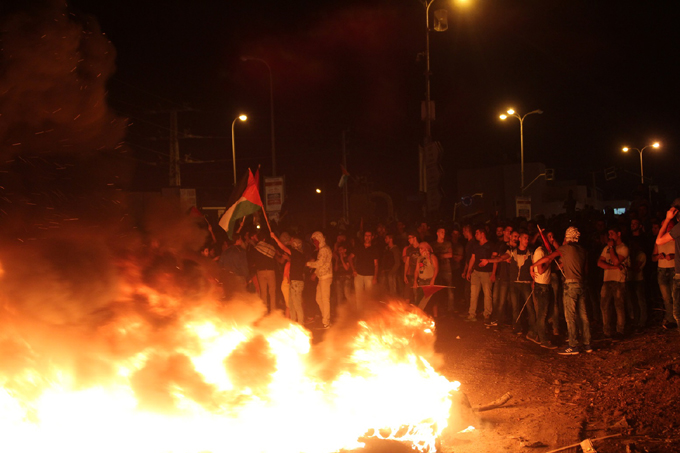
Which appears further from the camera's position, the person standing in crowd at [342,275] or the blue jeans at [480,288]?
the person standing in crowd at [342,275]

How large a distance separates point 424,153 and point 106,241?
41.1ft

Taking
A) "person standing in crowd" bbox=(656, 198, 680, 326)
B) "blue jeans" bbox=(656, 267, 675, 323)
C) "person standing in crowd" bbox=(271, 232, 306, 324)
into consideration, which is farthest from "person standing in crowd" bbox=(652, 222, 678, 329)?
"person standing in crowd" bbox=(271, 232, 306, 324)

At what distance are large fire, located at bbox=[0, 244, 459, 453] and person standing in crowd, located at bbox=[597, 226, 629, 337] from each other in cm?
436

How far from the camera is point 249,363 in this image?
5934mm

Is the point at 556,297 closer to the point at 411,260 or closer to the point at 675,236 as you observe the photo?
the point at 675,236

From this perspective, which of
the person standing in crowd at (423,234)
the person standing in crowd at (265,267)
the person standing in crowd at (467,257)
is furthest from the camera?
the person standing in crowd at (423,234)

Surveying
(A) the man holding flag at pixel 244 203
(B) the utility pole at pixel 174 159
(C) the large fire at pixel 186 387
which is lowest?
(C) the large fire at pixel 186 387

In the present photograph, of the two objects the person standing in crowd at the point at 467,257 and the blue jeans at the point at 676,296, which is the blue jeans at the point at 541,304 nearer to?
the blue jeans at the point at 676,296

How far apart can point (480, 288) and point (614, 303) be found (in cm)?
Answer: 252

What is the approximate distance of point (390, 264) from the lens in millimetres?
12383

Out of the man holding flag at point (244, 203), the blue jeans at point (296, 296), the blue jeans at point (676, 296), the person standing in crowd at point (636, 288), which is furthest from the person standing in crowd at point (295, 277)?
the blue jeans at point (676, 296)

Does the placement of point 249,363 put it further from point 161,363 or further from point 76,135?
point 76,135

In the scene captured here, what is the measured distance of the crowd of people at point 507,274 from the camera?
887cm

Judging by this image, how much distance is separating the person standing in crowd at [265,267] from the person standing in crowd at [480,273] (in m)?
3.83
